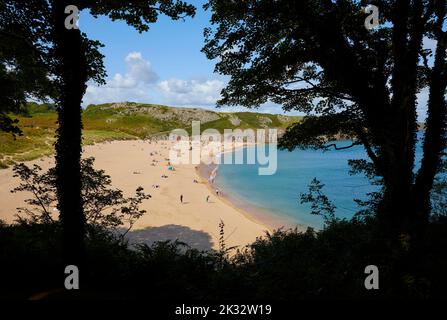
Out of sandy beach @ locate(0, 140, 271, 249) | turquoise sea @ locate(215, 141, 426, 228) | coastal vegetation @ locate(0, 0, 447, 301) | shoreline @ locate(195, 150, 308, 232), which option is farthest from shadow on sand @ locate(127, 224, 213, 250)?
turquoise sea @ locate(215, 141, 426, 228)

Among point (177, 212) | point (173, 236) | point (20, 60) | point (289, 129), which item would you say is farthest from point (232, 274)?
point (177, 212)

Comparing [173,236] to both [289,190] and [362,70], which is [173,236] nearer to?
[362,70]

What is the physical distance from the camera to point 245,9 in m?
6.77

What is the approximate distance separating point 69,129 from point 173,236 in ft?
55.4

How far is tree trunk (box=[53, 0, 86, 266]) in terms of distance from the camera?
19.4ft

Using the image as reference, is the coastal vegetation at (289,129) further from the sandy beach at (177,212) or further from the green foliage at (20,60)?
the sandy beach at (177,212)

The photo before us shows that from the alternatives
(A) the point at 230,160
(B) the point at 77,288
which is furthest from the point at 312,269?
(A) the point at 230,160

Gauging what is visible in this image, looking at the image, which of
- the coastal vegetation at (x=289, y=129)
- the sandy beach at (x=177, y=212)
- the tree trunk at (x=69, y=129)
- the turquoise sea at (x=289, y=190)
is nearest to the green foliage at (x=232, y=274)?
the coastal vegetation at (x=289, y=129)

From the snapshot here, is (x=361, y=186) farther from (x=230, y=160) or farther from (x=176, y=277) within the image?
(x=176, y=277)

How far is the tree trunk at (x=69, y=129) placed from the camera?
5898mm

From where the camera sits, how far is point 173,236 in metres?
21.6

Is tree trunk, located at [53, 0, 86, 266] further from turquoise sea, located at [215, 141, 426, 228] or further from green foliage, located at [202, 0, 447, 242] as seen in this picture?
turquoise sea, located at [215, 141, 426, 228]

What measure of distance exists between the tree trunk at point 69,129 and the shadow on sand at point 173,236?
14.0 meters
